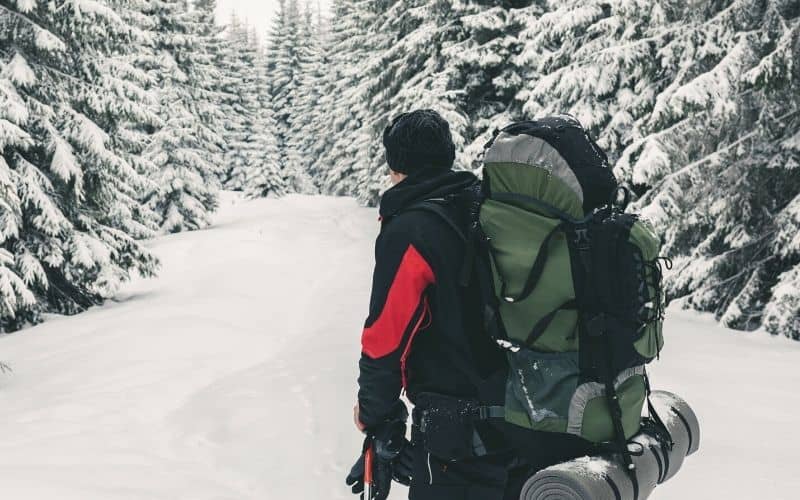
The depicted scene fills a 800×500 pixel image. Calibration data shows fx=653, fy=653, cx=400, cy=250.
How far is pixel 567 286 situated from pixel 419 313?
56 cm

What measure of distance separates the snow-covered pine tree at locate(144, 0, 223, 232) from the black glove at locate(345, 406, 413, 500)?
24.4m

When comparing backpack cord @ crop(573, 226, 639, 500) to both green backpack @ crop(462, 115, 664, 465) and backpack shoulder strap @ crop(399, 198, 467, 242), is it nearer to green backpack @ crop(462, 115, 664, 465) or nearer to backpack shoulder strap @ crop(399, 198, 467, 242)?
green backpack @ crop(462, 115, 664, 465)

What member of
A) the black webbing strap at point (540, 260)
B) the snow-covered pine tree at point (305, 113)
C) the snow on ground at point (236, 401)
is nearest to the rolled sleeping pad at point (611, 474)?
the black webbing strap at point (540, 260)

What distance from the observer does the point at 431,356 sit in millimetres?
2566

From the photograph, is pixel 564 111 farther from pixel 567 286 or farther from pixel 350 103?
pixel 350 103

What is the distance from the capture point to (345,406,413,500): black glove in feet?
8.57

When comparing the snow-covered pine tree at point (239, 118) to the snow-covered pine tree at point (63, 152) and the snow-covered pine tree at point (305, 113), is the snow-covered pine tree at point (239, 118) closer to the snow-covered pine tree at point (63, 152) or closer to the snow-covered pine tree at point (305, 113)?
the snow-covered pine tree at point (305, 113)

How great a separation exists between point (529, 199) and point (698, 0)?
29.3 feet

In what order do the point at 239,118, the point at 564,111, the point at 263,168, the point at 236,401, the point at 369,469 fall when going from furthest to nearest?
1. the point at 239,118
2. the point at 263,168
3. the point at 564,111
4. the point at 236,401
5. the point at 369,469

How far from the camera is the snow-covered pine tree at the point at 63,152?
10.7 m

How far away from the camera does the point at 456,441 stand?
2463 mm

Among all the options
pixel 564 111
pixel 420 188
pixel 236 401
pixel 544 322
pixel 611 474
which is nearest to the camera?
pixel 611 474

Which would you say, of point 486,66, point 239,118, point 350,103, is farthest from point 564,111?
point 239,118

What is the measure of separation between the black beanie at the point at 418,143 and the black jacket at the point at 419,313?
0.22 feet
